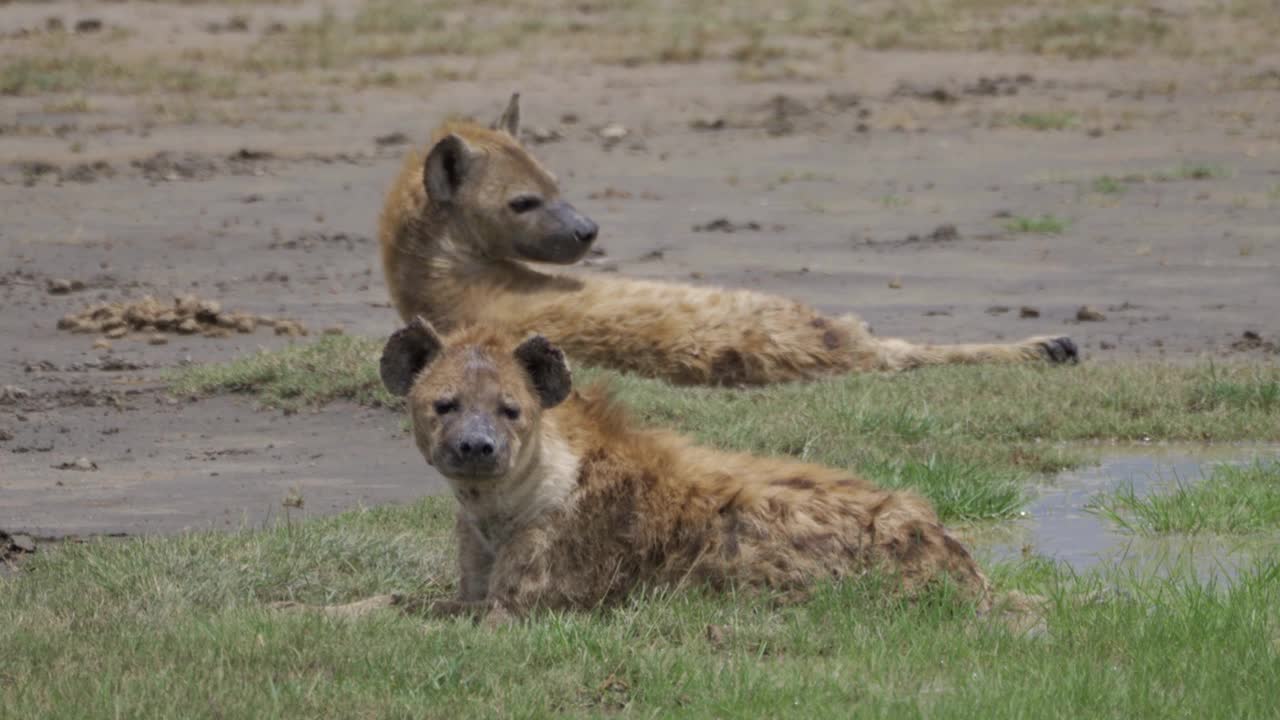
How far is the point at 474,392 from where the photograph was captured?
4.94m

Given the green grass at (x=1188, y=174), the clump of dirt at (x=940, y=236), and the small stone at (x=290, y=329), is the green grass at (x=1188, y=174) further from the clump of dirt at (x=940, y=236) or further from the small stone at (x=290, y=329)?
the small stone at (x=290, y=329)

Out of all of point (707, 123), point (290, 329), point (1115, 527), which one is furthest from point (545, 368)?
point (707, 123)

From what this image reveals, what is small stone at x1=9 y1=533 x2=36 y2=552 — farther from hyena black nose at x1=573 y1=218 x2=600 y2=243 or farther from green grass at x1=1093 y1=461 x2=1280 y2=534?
hyena black nose at x1=573 y1=218 x2=600 y2=243

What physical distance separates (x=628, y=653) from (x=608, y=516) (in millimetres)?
533

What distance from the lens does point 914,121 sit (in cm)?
1542

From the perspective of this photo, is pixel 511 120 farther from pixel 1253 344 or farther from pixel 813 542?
pixel 813 542

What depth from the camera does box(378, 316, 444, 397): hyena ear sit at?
5098 mm

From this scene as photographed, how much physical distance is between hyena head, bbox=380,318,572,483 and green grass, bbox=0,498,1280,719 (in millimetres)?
357

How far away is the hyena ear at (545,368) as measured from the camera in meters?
5.08

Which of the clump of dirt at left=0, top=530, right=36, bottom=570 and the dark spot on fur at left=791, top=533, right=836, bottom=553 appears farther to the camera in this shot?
the clump of dirt at left=0, top=530, right=36, bottom=570

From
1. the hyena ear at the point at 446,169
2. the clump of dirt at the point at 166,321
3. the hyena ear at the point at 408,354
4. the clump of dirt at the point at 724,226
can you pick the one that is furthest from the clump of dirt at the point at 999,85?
the hyena ear at the point at 408,354

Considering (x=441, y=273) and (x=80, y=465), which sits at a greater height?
(x=441, y=273)

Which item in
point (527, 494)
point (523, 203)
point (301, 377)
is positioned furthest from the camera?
point (523, 203)

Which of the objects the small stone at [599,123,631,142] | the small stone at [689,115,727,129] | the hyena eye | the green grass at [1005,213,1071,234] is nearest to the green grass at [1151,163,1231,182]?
the green grass at [1005,213,1071,234]
